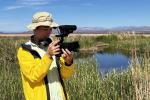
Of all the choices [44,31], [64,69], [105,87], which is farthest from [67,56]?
[105,87]

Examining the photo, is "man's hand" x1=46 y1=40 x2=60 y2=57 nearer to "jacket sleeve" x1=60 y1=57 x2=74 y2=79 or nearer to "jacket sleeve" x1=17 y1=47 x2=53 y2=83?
"jacket sleeve" x1=17 y1=47 x2=53 y2=83

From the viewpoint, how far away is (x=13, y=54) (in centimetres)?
1330

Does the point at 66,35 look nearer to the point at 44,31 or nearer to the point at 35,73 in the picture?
the point at 44,31

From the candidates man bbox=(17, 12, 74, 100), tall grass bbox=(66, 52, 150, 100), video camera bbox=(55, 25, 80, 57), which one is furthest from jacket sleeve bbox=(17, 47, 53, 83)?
tall grass bbox=(66, 52, 150, 100)

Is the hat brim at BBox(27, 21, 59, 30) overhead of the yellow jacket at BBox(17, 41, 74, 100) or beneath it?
overhead

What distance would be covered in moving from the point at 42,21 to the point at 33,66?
1.15 feet

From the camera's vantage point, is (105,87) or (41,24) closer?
(41,24)

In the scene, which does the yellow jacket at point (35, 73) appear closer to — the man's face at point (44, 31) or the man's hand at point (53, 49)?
the man's hand at point (53, 49)

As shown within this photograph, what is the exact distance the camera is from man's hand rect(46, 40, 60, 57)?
2.75m

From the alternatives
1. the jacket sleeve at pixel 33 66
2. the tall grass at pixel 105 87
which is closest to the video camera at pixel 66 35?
the jacket sleeve at pixel 33 66

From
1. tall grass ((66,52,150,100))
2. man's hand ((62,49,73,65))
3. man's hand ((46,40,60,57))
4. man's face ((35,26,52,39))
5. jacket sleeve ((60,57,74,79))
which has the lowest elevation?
tall grass ((66,52,150,100))

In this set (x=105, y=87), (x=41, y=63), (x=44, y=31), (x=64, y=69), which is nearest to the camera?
(x=41, y=63)

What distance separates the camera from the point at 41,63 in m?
2.75

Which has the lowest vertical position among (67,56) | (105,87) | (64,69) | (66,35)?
(105,87)
